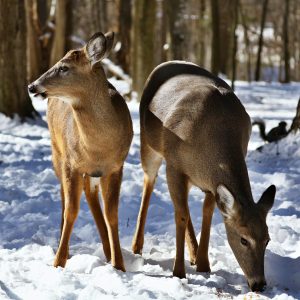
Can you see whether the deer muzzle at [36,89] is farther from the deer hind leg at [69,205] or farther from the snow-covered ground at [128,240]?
the snow-covered ground at [128,240]

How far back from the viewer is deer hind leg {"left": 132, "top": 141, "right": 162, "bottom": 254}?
21.5 feet

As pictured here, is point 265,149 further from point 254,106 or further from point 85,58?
point 254,106

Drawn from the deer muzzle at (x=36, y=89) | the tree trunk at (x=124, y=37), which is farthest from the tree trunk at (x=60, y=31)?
the deer muzzle at (x=36, y=89)

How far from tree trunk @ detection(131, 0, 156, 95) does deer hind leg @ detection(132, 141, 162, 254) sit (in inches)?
366

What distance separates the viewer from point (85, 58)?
215 inches

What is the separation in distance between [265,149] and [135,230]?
3.68 metres

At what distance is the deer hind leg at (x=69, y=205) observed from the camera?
5.68 m

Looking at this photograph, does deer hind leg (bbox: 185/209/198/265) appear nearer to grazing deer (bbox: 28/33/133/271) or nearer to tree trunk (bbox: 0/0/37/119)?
grazing deer (bbox: 28/33/133/271)

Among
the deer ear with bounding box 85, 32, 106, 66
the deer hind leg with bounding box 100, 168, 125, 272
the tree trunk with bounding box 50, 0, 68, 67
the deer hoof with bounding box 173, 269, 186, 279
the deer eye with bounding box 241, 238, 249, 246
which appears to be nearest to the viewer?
the deer eye with bounding box 241, 238, 249, 246

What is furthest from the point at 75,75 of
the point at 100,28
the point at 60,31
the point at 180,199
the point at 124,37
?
the point at 100,28

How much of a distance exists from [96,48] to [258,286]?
2.13 meters

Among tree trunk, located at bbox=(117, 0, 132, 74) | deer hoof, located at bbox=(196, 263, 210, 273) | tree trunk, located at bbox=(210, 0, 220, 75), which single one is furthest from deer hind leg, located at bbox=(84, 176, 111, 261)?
tree trunk, located at bbox=(117, 0, 132, 74)

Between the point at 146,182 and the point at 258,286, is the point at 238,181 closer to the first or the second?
the point at 258,286

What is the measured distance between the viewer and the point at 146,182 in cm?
679
